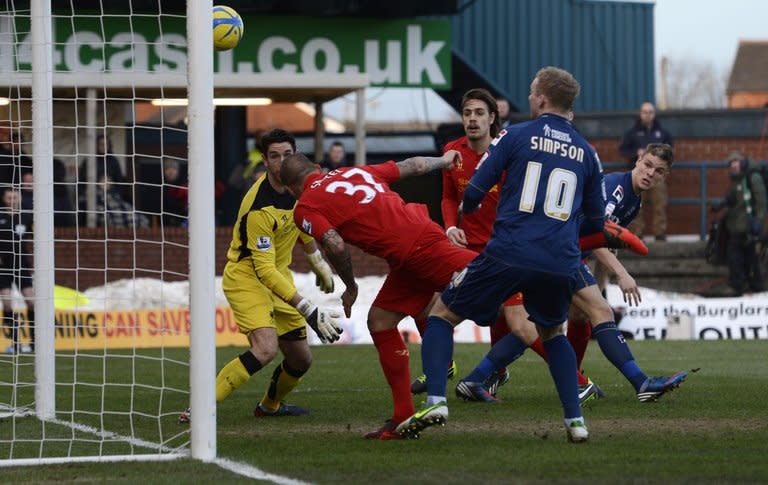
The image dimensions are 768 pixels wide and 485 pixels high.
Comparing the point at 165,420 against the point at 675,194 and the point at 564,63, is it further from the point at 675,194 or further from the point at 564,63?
the point at 564,63

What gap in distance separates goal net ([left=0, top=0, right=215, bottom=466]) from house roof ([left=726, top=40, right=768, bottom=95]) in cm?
6724

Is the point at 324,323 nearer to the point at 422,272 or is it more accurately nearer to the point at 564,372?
the point at 422,272

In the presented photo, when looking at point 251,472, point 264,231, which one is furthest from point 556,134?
point 264,231

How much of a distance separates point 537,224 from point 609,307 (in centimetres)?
297

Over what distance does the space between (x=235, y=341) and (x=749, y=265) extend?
8.88 meters

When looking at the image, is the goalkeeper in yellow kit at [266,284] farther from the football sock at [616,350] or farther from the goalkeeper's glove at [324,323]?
the football sock at [616,350]

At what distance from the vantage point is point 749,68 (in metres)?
87.6

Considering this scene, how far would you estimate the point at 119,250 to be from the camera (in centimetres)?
2275

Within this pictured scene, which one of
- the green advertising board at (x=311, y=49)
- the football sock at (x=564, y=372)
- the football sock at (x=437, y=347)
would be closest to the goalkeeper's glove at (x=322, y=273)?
the football sock at (x=437, y=347)

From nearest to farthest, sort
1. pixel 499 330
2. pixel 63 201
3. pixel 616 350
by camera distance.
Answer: pixel 616 350 < pixel 499 330 < pixel 63 201

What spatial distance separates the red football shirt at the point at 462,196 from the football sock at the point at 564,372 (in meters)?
2.81

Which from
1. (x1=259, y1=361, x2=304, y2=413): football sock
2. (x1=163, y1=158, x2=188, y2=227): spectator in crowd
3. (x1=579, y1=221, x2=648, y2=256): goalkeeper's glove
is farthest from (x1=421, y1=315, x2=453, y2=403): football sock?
(x1=163, y1=158, x2=188, y2=227): spectator in crowd

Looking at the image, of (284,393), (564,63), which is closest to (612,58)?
(564,63)

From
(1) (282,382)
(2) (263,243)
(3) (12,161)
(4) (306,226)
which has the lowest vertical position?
(1) (282,382)
